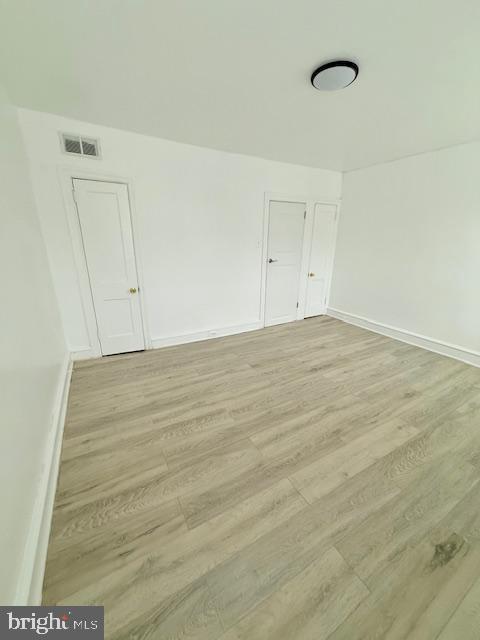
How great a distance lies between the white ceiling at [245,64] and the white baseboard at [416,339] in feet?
7.74

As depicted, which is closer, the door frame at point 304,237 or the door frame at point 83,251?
the door frame at point 83,251

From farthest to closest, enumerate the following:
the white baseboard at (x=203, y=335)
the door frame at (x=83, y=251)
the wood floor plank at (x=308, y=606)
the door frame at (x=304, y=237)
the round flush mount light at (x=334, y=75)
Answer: the door frame at (x=304, y=237) < the white baseboard at (x=203, y=335) < the door frame at (x=83, y=251) < the round flush mount light at (x=334, y=75) < the wood floor plank at (x=308, y=606)

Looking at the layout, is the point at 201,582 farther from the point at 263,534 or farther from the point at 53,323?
the point at 53,323

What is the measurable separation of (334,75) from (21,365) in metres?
2.70

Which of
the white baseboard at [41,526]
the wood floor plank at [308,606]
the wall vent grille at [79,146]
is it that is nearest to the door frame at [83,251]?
the wall vent grille at [79,146]

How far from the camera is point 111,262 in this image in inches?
109

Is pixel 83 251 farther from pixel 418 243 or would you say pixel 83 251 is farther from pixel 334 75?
pixel 418 243

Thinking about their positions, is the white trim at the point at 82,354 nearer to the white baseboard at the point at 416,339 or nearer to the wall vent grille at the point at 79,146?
the wall vent grille at the point at 79,146

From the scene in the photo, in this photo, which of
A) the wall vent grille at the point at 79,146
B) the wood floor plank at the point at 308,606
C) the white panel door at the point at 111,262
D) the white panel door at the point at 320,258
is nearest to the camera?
the wood floor plank at the point at 308,606

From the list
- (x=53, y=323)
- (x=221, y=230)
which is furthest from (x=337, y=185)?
(x=53, y=323)

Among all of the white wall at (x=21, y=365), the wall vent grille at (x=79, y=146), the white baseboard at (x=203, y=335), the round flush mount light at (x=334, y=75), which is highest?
the round flush mount light at (x=334, y=75)

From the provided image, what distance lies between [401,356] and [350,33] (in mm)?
3081

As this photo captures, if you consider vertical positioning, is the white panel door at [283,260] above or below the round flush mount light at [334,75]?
below

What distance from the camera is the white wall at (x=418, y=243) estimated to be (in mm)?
2832
